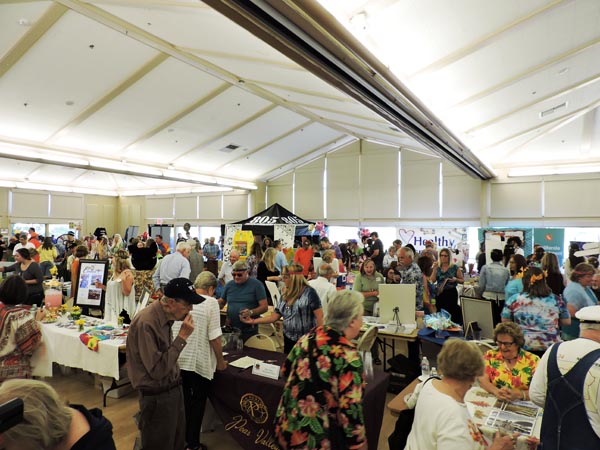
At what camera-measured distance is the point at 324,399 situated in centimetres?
172

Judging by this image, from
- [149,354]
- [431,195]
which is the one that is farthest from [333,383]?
[431,195]

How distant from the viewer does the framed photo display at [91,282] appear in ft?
14.2

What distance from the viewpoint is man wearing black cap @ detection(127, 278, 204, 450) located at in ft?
7.08

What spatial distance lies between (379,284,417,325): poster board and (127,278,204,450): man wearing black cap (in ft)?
8.60

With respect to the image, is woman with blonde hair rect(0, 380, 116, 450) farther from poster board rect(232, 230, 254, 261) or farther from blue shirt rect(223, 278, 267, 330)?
poster board rect(232, 230, 254, 261)

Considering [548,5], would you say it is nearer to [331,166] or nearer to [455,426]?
[455,426]

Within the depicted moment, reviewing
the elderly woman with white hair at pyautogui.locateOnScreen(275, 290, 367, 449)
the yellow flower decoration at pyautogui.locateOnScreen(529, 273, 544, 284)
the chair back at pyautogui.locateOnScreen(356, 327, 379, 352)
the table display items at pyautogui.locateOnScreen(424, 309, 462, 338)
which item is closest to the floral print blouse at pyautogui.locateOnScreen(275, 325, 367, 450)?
the elderly woman with white hair at pyautogui.locateOnScreen(275, 290, 367, 449)

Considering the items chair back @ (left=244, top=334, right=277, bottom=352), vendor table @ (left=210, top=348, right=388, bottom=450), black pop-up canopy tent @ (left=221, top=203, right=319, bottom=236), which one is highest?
black pop-up canopy tent @ (left=221, top=203, right=319, bottom=236)

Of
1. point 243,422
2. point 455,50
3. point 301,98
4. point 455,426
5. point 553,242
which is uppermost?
point 301,98

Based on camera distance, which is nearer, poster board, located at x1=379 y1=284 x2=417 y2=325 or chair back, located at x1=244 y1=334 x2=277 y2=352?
chair back, located at x1=244 y1=334 x2=277 y2=352

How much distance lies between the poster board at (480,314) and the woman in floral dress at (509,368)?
63.7 inches

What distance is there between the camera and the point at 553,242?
893cm

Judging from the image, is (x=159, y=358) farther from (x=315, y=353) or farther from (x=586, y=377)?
(x=586, y=377)

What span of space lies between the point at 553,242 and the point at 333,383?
9058mm
